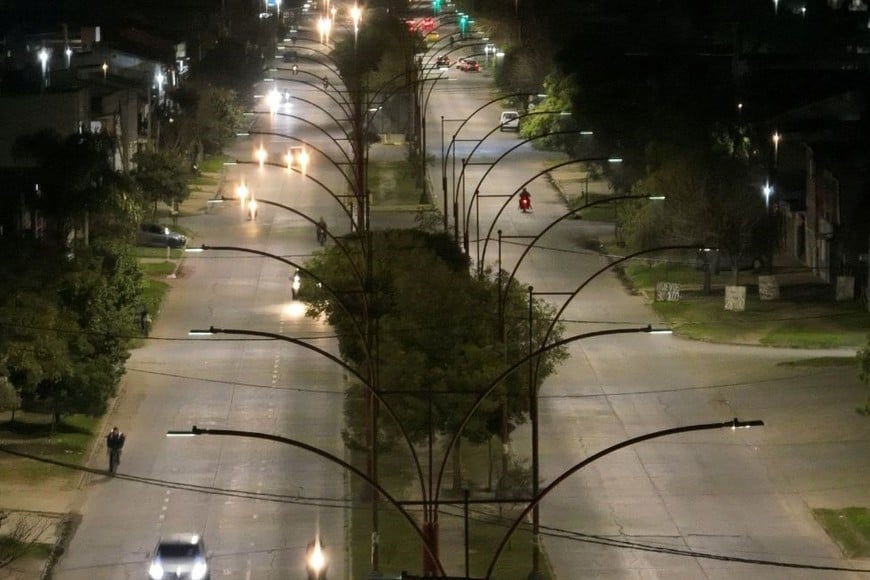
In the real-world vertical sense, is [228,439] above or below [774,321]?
above

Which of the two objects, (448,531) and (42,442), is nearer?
(448,531)

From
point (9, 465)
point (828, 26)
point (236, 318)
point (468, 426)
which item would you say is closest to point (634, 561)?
point (468, 426)

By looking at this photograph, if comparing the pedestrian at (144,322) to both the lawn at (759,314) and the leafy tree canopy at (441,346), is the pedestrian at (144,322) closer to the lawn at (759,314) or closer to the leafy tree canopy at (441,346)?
the leafy tree canopy at (441,346)

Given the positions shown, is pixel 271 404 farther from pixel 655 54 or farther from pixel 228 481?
pixel 655 54

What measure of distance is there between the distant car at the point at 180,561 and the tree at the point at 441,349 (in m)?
5.68

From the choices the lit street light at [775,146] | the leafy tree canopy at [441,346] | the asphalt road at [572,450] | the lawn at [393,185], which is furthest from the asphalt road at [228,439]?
the lit street light at [775,146]

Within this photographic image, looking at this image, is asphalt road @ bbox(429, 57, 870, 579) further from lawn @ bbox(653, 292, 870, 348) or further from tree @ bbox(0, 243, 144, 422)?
tree @ bbox(0, 243, 144, 422)

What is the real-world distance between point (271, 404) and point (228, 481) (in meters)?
8.99

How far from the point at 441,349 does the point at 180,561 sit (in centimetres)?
982

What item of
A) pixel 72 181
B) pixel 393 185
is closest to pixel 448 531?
pixel 72 181

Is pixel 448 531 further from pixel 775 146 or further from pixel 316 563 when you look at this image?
pixel 775 146

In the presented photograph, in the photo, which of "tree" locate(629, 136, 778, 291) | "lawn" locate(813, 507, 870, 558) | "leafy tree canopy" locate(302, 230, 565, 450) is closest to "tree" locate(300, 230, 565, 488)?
"leafy tree canopy" locate(302, 230, 565, 450)

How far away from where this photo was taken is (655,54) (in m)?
118

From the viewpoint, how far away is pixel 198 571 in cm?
4028
